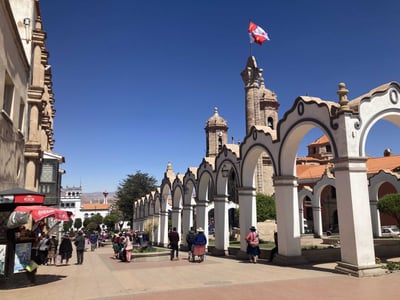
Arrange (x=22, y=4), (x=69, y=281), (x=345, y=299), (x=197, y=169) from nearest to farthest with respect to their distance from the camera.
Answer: (x=345, y=299)
(x=69, y=281)
(x=22, y=4)
(x=197, y=169)

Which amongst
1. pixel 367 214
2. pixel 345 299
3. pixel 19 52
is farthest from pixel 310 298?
pixel 19 52

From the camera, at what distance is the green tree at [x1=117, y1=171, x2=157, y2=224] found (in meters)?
53.8

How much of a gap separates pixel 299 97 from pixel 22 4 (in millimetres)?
13229

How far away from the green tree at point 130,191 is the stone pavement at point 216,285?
4124 cm

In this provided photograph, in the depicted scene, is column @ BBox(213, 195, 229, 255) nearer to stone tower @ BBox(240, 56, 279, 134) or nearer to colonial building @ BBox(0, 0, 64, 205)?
colonial building @ BBox(0, 0, 64, 205)

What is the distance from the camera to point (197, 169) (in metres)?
23.2

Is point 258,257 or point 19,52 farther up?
point 19,52

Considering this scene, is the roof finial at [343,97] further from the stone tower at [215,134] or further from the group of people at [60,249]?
the stone tower at [215,134]

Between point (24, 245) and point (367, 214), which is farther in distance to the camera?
point (367, 214)

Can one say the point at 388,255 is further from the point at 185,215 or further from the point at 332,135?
the point at 185,215

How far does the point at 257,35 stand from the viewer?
32406 mm

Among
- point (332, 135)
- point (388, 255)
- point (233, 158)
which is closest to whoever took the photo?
point (332, 135)

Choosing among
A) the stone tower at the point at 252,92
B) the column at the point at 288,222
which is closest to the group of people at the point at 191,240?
the column at the point at 288,222

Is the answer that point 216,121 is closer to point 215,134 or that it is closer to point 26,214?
point 215,134
